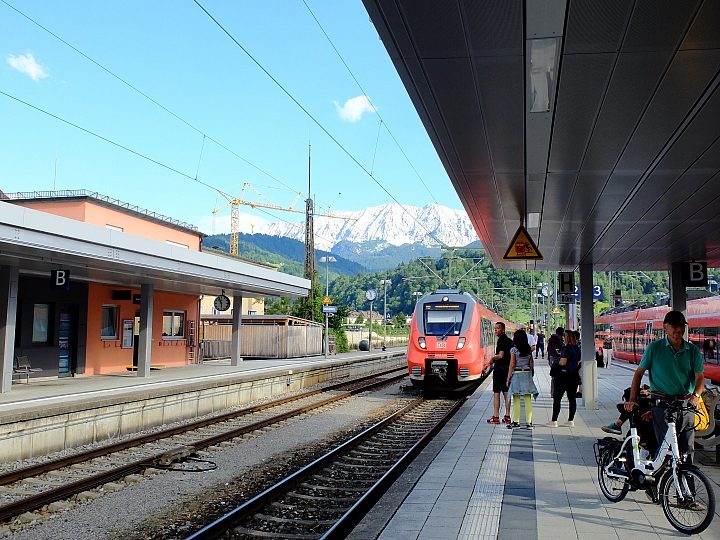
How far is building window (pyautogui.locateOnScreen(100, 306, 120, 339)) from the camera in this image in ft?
72.9

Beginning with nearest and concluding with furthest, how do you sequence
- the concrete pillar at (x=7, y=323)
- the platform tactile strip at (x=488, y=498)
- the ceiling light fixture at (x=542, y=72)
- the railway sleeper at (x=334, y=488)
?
the ceiling light fixture at (x=542, y=72) < the platform tactile strip at (x=488, y=498) < the railway sleeper at (x=334, y=488) < the concrete pillar at (x=7, y=323)

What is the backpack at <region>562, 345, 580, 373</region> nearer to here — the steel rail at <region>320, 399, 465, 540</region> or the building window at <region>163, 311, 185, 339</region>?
the steel rail at <region>320, 399, 465, 540</region>

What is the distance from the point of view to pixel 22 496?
7.88m

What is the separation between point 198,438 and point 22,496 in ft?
14.3

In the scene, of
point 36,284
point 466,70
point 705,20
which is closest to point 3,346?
point 36,284

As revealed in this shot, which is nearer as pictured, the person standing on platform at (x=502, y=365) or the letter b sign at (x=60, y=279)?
the person standing on platform at (x=502, y=365)

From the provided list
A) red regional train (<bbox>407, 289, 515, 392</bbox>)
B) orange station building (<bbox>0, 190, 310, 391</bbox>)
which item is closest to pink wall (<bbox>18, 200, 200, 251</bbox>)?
orange station building (<bbox>0, 190, 310, 391</bbox>)

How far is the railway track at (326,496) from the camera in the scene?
648 centimetres

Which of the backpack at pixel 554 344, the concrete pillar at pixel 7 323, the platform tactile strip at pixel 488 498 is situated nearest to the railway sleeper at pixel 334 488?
the platform tactile strip at pixel 488 498

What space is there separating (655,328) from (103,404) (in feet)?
81.0

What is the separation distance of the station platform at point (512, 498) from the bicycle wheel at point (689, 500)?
14 centimetres

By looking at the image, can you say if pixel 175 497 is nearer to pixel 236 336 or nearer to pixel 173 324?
pixel 236 336

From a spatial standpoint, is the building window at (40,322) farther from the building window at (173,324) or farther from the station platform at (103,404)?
the building window at (173,324)

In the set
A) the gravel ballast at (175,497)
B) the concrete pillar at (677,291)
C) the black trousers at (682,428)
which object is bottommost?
the gravel ballast at (175,497)
